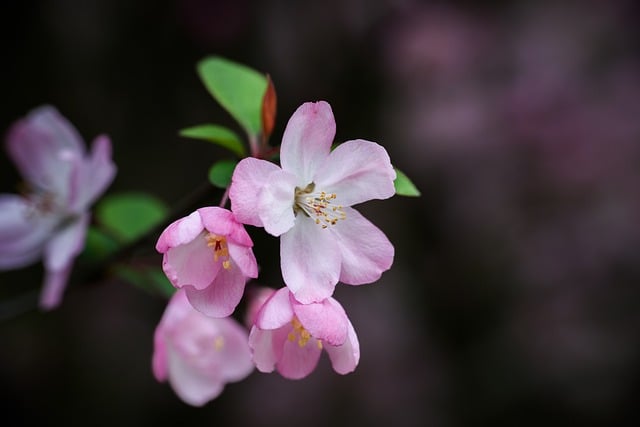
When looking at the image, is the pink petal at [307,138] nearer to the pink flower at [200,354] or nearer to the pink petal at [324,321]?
the pink petal at [324,321]

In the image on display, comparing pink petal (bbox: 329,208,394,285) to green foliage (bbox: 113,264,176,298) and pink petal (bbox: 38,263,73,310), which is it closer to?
green foliage (bbox: 113,264,176,298)

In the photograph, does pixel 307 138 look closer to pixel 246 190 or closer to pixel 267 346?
pixel 246 190

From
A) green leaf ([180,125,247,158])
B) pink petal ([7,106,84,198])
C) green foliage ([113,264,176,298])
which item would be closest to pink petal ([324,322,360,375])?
green leaf ([180,125,247,158])

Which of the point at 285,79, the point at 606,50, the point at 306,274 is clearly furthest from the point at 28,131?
the point at 606,50

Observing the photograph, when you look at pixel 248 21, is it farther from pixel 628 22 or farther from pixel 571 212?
pixel 628 22

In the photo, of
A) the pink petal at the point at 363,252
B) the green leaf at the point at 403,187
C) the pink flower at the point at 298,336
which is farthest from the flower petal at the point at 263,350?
the green leaf at the point at 403,187

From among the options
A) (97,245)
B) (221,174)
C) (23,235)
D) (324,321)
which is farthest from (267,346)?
(23,235)
